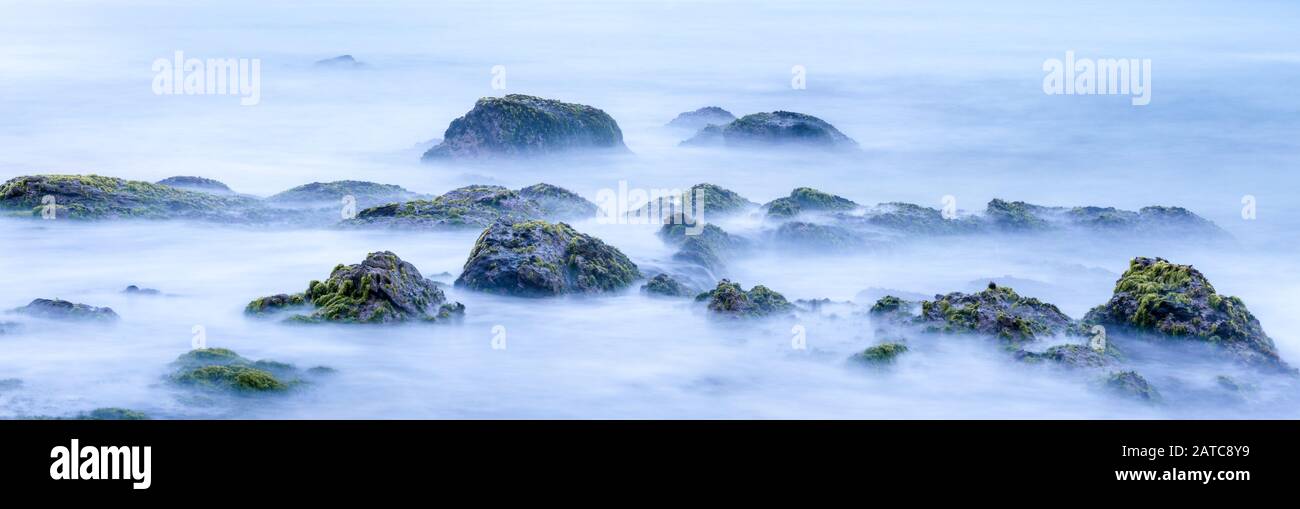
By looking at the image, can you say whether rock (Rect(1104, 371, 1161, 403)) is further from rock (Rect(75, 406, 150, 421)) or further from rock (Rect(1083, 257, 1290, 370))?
rock (Rect(75, 406, 150, 421))

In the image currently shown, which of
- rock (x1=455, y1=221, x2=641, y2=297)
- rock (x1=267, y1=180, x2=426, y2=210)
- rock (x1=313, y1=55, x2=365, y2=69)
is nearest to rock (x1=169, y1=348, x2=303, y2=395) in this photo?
rock (x1=455, y1=221, x2=641, y2=297)

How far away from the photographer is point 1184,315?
9.93m

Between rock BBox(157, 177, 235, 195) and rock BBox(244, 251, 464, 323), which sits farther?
rock BBox(157, 177, 235, 195)

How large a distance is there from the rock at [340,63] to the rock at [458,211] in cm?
2296

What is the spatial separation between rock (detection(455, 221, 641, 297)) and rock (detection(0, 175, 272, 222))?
478cm

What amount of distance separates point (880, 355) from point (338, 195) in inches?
330

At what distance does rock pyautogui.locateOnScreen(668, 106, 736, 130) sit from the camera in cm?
2539

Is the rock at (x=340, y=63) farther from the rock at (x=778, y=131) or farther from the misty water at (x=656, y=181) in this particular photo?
the rock at (x=778, y=131)

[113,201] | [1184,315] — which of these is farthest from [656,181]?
[1184,315]

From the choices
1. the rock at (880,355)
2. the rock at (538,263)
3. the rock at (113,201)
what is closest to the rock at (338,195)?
the rock at (113,201)

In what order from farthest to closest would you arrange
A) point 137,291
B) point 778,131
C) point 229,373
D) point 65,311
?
point 778,131 → point 137,291 → point 65,311 → point 229,373

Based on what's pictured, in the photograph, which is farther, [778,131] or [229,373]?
[778,131]

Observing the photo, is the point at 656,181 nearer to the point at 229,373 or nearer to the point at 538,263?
the point at 538,263

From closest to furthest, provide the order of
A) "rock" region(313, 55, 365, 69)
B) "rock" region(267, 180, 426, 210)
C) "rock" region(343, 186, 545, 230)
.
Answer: "rock" region(343, 186, 545, 230)
"rock" region(267, 180, 426, 210)
"rock" region(313, 55, 365, 69)
